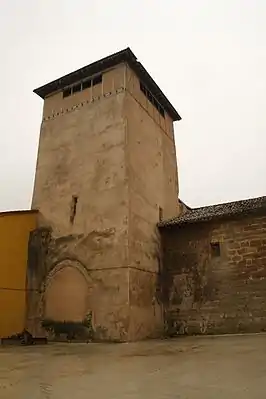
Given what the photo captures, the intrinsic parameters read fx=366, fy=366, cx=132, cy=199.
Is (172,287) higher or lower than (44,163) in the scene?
lower

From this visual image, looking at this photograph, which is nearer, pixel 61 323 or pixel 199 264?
pixel 61 323

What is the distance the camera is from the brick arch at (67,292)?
36.5ft

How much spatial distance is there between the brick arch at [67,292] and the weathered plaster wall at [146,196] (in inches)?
63.2

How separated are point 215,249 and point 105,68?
769 cm

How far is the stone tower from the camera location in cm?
1090

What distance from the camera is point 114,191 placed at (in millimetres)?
11750

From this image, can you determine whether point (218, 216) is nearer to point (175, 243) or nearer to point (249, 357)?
point (175, 243)

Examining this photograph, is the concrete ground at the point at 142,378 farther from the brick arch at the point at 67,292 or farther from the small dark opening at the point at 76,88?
the small dark opening at the point at 76,88

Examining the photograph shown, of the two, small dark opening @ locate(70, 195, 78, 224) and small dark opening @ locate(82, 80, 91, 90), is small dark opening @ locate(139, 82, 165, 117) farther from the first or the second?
small dark opening @ locate(70, 195, 78, 224)

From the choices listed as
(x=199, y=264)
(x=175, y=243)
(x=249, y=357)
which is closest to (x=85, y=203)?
(x=175, y=243)

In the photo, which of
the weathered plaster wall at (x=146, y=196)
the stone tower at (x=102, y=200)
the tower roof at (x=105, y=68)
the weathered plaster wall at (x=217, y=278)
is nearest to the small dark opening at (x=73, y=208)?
the stone tower at (x=102, y=200)

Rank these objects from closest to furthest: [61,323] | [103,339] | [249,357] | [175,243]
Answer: [249,357] → [103,339] → [61,323] → [175,243]

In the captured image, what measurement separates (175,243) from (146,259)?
1.54 m

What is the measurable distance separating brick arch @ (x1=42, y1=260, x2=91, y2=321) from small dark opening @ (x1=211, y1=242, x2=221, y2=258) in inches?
162
